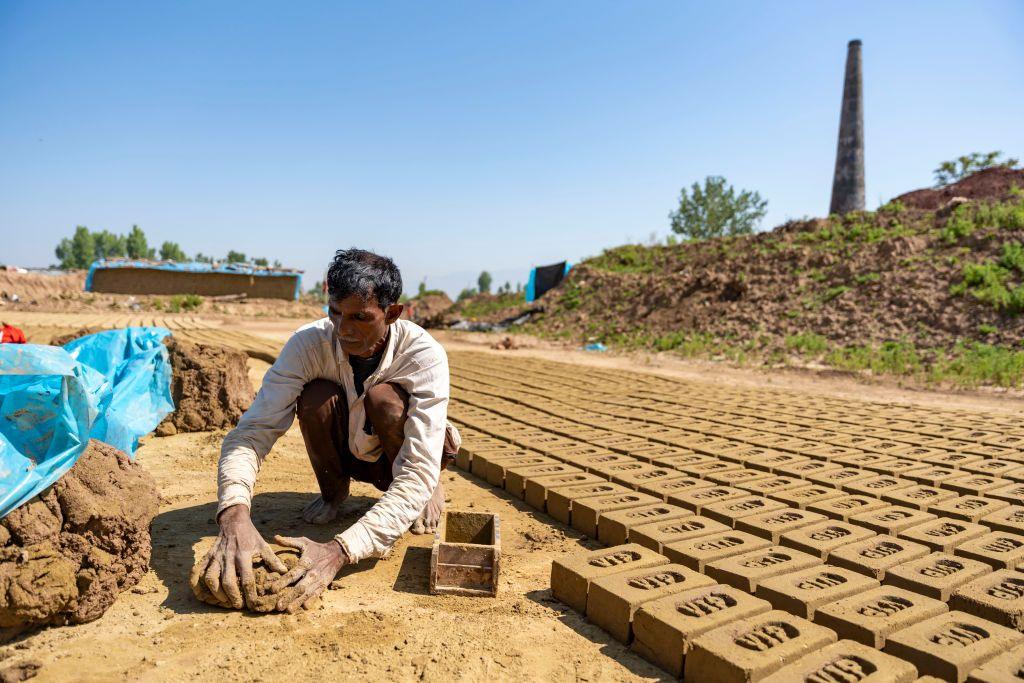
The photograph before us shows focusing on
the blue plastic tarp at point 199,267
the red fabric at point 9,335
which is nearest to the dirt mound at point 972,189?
the blue plastic tarp at point 199,267

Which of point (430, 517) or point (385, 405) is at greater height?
point (385, 405)

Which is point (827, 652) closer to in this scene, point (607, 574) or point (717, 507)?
point (607, 574)

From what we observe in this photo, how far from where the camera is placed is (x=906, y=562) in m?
2.21

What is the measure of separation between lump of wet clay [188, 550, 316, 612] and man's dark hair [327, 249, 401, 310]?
0.90m

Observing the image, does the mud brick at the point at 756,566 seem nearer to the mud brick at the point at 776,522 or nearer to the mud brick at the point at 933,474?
the mud brick at the point at 776,522

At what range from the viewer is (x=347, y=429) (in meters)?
2.49

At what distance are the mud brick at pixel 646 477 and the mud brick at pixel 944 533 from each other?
1.06 meters

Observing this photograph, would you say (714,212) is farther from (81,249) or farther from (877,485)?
(81,249)

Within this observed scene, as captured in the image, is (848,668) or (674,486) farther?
(674,486)

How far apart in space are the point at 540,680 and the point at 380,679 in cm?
43

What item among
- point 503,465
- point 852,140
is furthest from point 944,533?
point 852,140

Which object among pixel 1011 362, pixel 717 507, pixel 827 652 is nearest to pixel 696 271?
pixel 1011 362

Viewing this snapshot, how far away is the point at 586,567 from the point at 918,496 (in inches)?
77.5

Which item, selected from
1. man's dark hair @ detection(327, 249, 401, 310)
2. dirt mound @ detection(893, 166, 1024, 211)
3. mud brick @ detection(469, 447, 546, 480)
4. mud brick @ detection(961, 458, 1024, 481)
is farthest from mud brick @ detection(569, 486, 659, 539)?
→ dirt mound @ detection(893, 166, 1024, 211)
